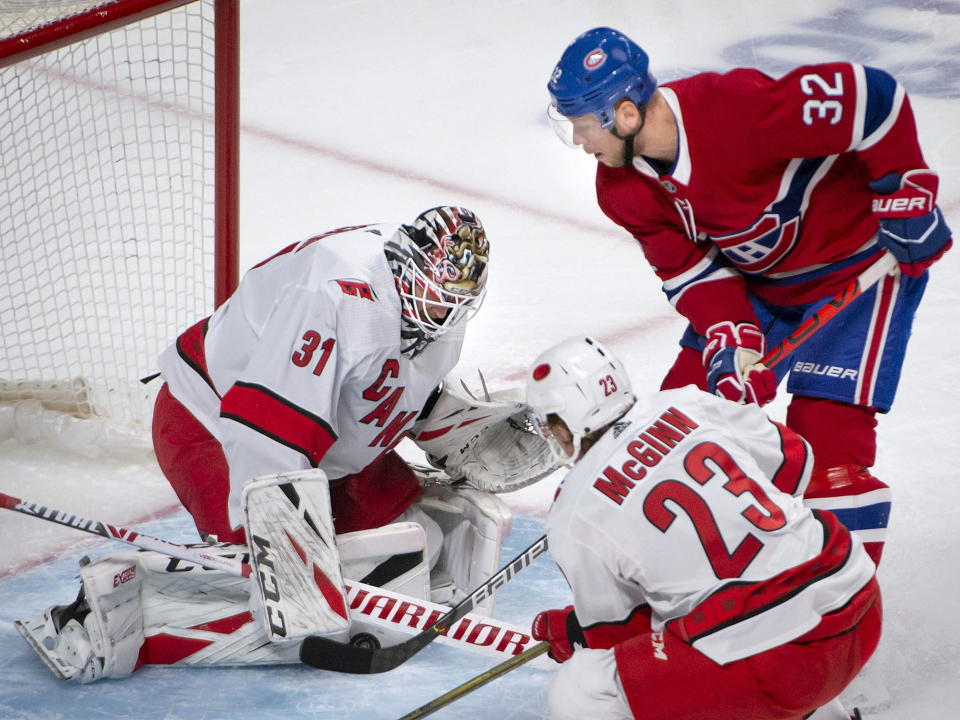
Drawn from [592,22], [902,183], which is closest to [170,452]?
[902,183]

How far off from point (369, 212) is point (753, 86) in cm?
238

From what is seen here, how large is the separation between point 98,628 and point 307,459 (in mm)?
492

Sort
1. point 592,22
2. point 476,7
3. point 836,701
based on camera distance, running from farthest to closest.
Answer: point 476,7 < point 592,22 < point 836,701

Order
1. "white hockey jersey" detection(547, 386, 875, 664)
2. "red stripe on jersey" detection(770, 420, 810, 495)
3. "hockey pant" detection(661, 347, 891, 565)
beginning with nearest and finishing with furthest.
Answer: "white hockey jersey" detection(547, 386, 875, 664), "red stripe on jersey" detection(770, 420, 810, 495), "hockey pant" detection(661, 347, 891, 565)

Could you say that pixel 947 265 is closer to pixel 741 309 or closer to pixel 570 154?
pixel 570 154

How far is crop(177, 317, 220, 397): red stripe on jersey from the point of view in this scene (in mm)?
2414

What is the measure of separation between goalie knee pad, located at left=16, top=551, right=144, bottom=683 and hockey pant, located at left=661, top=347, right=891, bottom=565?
1.24 m

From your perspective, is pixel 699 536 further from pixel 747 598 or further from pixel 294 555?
pixel 294 555

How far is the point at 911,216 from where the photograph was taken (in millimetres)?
2154

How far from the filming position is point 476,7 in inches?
250

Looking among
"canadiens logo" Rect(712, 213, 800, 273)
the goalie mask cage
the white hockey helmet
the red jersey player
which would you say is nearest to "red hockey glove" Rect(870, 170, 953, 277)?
the red jersey player

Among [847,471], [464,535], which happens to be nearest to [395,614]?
[464,535]

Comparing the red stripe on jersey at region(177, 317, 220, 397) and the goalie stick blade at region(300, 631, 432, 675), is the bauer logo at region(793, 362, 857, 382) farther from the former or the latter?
the red stripe on jersey at region(177, 317, 220, 397)

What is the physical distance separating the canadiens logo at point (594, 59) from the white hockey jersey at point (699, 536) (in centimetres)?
62
